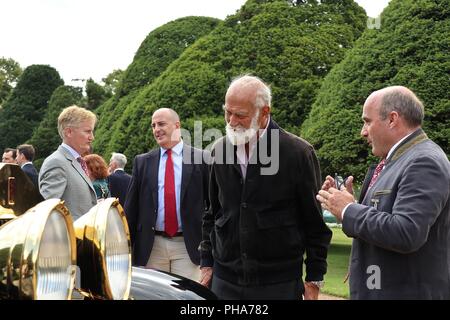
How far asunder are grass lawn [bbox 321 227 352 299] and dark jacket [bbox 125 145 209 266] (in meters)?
4.40

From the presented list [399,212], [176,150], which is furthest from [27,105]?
[399,212]

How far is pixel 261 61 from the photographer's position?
1847 centimetres

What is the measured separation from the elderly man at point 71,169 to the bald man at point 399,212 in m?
2.20

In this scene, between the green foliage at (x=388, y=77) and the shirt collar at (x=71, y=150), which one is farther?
the green foliage at (x=388, y=77)

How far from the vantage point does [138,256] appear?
5508 millimetres

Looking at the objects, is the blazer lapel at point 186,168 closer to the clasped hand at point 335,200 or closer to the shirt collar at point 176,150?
the shirt collar at point 176,150

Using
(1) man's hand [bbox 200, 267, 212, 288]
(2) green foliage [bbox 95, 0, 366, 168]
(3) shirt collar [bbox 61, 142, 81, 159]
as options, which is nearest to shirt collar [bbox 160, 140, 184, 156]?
(3) shirt collar [bbox 61, 142, 81, 159]

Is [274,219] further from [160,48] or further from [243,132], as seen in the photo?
[160,48]

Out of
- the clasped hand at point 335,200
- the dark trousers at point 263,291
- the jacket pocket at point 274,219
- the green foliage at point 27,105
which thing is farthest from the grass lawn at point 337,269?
the green foliage at point 27,105

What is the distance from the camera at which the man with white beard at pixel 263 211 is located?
144 inches

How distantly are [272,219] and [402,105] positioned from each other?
956 mm

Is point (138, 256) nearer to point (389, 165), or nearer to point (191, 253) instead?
point (191, 253)

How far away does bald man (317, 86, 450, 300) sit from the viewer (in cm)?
300
